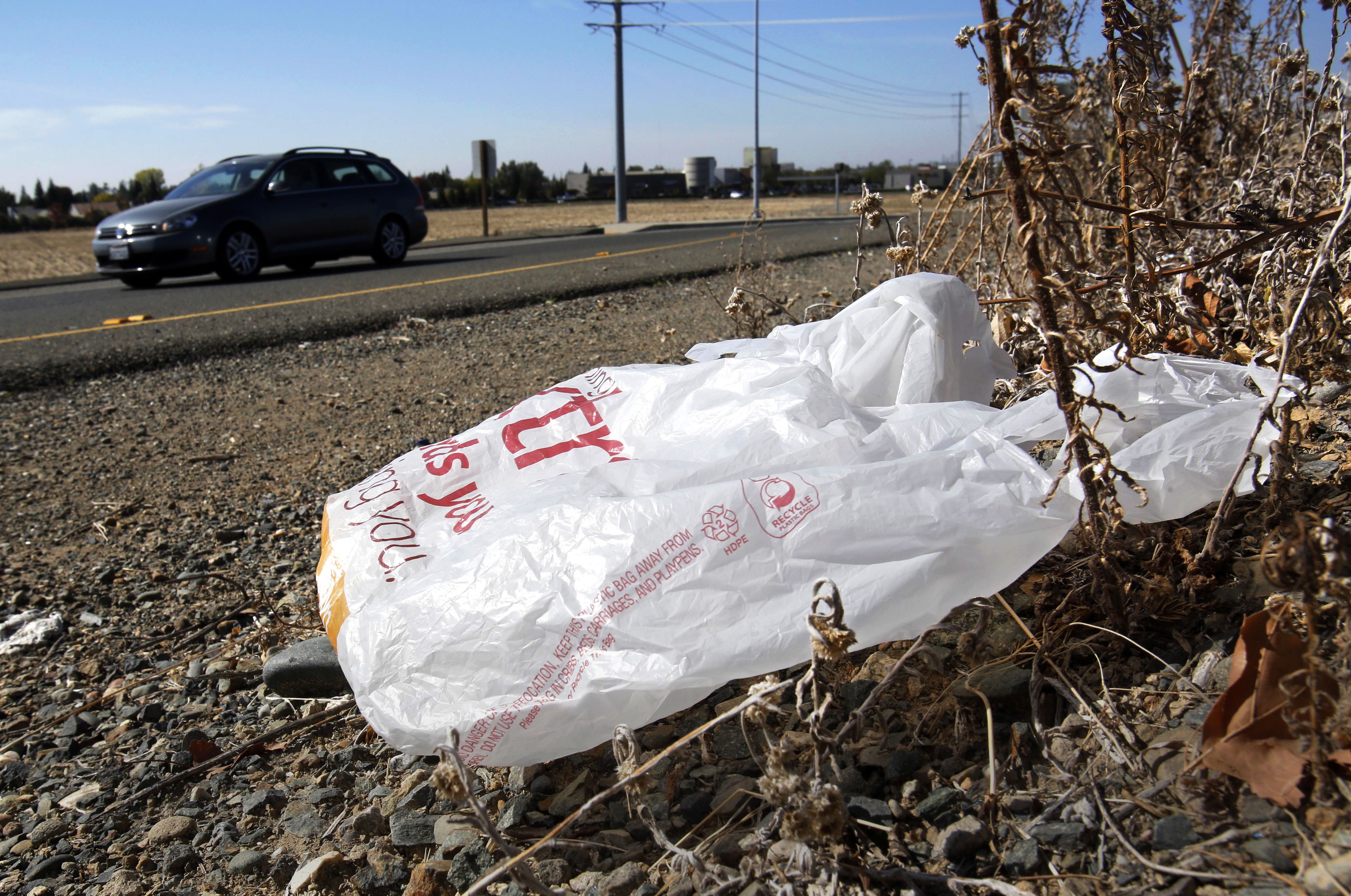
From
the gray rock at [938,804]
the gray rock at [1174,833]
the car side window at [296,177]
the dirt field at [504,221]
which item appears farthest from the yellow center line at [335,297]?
the dirt field at [504,221]

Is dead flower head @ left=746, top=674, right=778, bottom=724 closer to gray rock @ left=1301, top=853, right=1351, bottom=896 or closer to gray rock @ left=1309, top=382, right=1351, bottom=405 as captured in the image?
gray rock @ left=1301, top=853, right=1351, bottom=896

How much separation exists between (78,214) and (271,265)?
48774mm

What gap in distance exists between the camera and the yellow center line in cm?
518

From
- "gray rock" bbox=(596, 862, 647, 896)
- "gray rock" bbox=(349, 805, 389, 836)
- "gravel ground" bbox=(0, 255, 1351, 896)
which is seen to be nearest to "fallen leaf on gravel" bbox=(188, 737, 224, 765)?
"gravel ground" bbox=(0, 255, 1351, 896)

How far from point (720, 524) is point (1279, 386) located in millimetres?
763

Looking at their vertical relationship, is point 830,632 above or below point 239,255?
below

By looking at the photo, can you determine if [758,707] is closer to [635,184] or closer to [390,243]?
[390,243]

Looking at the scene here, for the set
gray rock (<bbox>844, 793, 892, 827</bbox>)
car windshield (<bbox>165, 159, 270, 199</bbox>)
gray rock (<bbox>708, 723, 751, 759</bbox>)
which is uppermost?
car windshield (<bbox>165, 159, 270, 199</bbox>)

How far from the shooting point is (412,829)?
4.24ft

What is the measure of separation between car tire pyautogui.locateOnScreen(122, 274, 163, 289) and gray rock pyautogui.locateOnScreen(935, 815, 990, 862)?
335 inches

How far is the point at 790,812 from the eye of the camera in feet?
3.05

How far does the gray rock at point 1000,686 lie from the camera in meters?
1.28

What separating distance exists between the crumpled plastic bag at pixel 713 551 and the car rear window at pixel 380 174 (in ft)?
28.4

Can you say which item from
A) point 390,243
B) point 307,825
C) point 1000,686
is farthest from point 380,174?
point 1000,686
